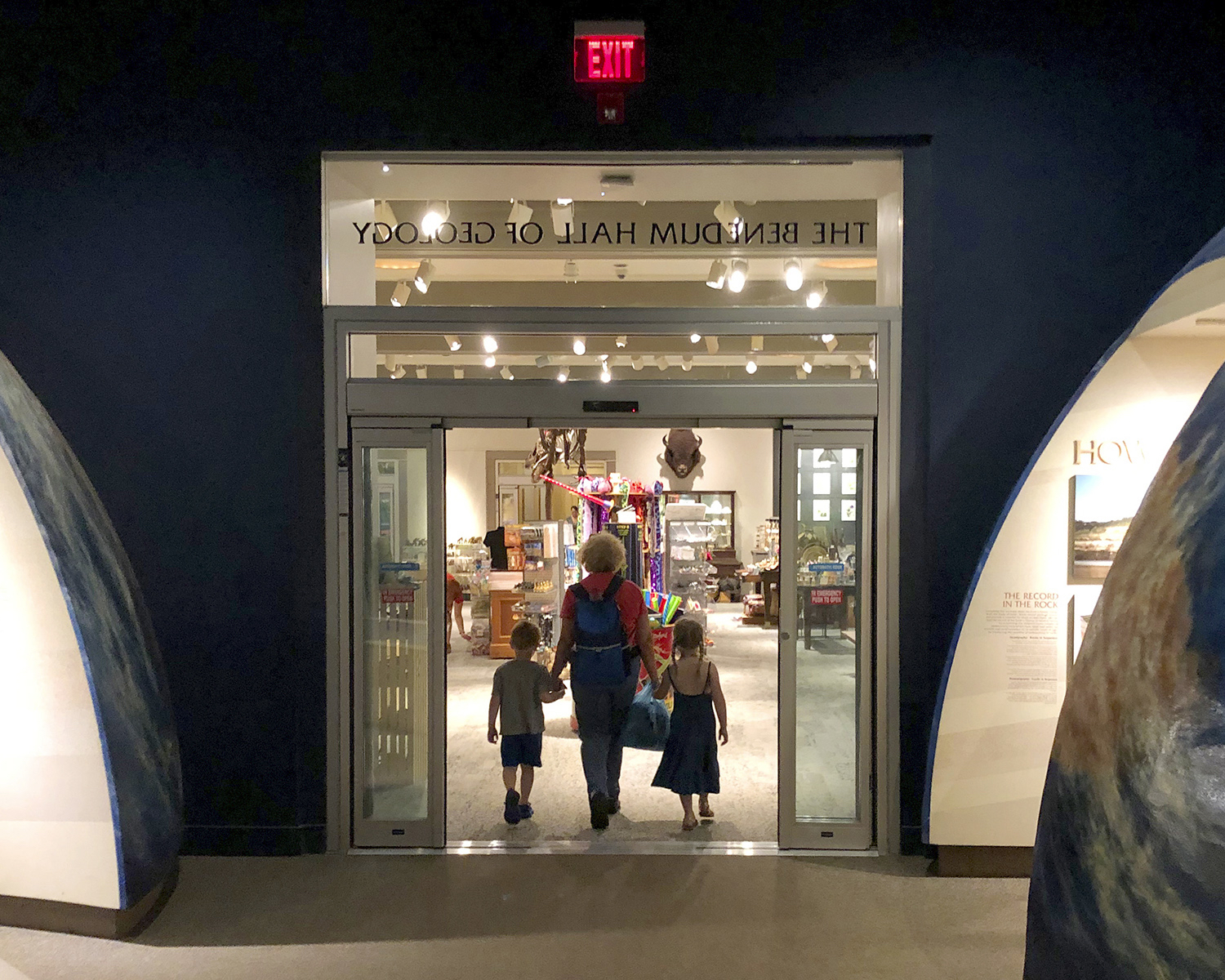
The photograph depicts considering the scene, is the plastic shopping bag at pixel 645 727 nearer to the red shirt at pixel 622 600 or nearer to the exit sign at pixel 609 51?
the red shirt at pixel 622 600

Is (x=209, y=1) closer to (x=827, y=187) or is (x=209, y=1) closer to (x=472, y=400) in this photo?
(x=472, y=400)

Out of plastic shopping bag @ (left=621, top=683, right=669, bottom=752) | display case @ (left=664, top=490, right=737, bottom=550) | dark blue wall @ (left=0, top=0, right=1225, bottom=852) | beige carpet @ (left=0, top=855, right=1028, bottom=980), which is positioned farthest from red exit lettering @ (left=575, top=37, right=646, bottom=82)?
display case @ (left=664, top=490, right=737, bottom=550)

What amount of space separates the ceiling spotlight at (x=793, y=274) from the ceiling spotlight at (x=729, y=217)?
30 centimetres

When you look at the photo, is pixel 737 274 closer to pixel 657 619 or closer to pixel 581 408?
pixel 581 408

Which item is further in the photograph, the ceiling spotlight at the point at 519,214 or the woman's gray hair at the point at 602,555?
the woman's gray hair at the point at 602,555

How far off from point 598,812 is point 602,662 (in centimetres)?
75

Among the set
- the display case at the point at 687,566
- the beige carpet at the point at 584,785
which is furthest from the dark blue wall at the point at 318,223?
the display case at the point at 687,566

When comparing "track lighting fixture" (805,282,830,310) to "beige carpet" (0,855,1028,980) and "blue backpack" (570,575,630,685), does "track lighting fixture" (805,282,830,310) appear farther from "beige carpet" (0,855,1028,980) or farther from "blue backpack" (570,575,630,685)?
"beige carpet" (0,855,1028,980)

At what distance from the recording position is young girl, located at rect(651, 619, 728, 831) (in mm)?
4332

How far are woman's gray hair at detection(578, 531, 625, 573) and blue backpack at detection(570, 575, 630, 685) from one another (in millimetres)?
160

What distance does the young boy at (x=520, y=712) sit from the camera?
4.45 metres

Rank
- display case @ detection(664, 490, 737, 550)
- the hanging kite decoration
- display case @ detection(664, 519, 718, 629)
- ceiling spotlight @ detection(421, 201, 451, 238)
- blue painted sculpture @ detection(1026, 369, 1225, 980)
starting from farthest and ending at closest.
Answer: display case @ detection(664, 490, 737, 550), the hanging kite decoration, display case @ detection(664, 519, 718, 629), ceiling spotlight @ detection(421, 201, 451, 238), blue painted sculpture @ detection(1026, 369, 1225, 980)

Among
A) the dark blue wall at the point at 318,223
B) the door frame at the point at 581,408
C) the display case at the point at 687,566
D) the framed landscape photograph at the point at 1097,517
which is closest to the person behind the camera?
the framed landscape photograph at the point at 1097,517

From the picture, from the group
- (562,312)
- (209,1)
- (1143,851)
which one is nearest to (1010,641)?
(1143,851)
